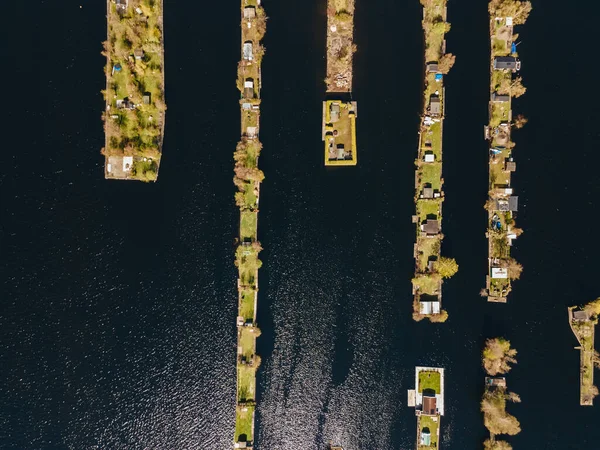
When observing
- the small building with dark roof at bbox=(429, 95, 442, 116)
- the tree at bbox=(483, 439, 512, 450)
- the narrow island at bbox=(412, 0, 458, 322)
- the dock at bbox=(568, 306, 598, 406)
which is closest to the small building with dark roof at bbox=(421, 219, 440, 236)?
the narrow island at bbox=(412, 0, 458, 322)

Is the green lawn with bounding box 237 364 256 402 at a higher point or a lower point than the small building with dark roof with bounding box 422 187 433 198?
lower

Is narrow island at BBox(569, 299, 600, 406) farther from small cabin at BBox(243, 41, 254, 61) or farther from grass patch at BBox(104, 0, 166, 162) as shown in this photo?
grass patch at BBox(104, 0, 166, 162)

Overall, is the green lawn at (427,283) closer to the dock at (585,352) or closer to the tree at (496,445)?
the dock at (585,352)

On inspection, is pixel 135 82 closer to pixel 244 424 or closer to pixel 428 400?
pixel 244 424

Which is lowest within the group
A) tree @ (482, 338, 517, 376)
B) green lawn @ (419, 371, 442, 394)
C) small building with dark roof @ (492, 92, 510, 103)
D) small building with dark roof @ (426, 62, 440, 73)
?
green lawn @ (419, 371, 442, 394)

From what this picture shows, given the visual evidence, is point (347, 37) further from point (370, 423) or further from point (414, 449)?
point (414, 449)

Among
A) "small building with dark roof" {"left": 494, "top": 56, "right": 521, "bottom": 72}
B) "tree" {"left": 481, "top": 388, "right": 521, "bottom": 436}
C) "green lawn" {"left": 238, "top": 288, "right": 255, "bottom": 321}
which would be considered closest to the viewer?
"tree" {"left": 481, "top": 388, "right": 521, "bottom": 436}

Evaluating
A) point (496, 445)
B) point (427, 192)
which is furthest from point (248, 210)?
point (496, 445)
